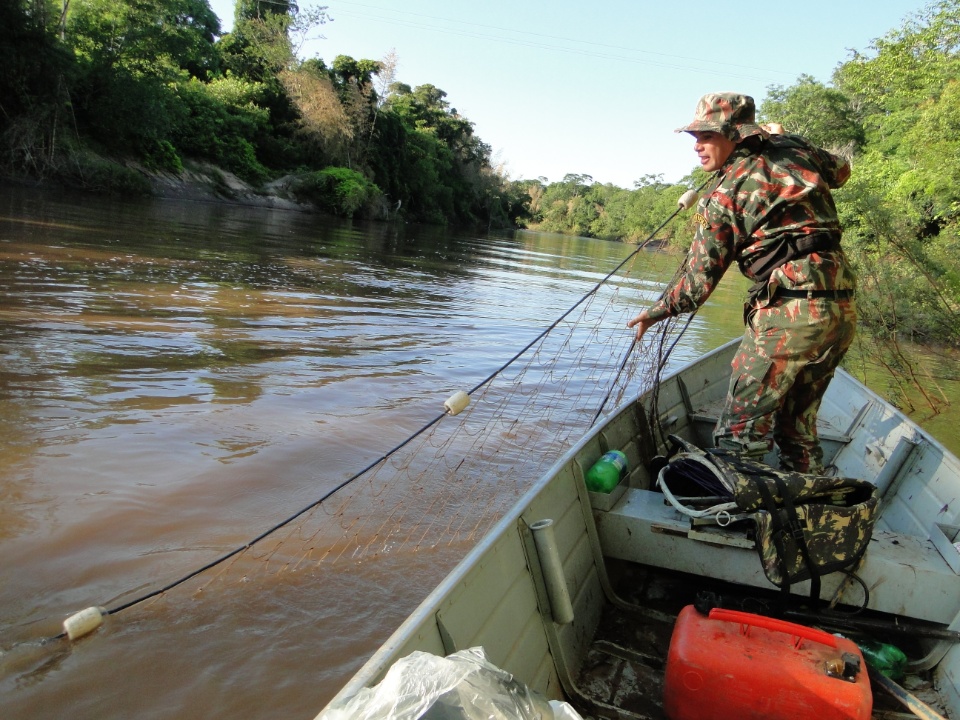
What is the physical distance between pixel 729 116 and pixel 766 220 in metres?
0.50

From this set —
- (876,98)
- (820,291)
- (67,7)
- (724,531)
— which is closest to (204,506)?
(724,531)

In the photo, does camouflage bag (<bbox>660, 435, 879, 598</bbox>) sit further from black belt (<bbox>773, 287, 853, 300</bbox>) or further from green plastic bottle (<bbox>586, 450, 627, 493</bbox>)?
black belt (<bbox>773, 287, 853, 300</bbox>)

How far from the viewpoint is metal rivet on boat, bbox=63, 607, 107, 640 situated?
2.54m

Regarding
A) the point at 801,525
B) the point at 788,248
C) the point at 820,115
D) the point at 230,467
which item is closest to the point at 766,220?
the point at 788,248

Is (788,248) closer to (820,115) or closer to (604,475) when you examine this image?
(604,475)

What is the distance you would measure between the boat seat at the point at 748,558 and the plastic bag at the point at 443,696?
4.72 ft

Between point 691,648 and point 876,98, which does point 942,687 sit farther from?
point 876,98

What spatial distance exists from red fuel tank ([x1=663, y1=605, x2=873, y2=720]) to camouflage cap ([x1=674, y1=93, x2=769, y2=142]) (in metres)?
2.04

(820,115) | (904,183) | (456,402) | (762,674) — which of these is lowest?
(762,674)

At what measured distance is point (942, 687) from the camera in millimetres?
2328

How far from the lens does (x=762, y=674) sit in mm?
1986

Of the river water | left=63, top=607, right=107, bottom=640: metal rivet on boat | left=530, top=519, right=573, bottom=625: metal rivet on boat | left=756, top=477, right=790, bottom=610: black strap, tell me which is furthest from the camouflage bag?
left=63, top=607, right=107, bottom=640: metal rivet on boat

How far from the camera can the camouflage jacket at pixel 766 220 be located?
2930mm

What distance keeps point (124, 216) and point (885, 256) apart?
56.4 feet
